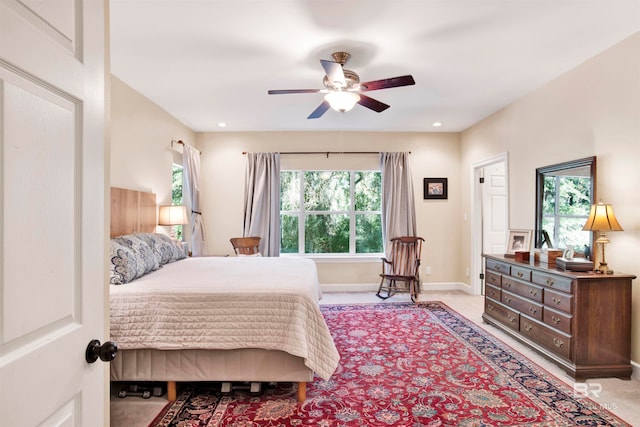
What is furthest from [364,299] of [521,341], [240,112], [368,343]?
[240,112]

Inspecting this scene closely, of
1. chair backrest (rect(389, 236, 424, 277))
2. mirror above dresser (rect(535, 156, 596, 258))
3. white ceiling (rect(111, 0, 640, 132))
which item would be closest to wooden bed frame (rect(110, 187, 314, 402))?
white ceiling (rect(111, 0, 640, 132))

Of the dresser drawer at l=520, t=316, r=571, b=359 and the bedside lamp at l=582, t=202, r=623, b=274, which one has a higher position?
the bedside lamp at l=582, t=202, r=623, b=274

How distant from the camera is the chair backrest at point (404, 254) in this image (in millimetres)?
4895

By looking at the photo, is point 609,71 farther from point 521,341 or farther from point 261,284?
point 261,284

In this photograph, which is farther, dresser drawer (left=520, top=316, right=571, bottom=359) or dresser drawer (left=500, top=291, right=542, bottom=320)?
dresser drawer (left=500, top=291, right=542, bottom=320)

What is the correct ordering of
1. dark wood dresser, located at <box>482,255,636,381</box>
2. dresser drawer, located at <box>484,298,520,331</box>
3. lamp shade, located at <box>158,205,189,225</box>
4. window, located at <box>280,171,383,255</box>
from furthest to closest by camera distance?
window, located at <box>280,171,383,255</box> < lamp shade, located at <box>158,205,189,225</box> < dresser drawer, located at <box>484,298,520,331</box> < dark wood dresser, located at <box>482,255,636,381</box>

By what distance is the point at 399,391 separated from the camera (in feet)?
7.50

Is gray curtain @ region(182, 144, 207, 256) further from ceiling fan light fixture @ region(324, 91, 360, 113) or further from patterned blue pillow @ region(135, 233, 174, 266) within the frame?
ceiling fan light fixture @ region(324, 91, 360, 113)

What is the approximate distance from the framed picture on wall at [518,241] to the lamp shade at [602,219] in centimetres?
90

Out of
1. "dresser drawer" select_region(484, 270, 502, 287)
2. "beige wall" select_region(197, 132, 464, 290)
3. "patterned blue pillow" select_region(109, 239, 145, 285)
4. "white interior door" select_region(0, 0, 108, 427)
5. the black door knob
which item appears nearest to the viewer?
"white interior door" select_region(0, 0, 108, 427)

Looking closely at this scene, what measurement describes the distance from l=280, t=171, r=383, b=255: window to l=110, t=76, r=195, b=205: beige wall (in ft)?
5.93

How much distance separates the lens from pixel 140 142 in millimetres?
3496

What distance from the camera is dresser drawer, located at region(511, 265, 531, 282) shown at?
9.68 feet

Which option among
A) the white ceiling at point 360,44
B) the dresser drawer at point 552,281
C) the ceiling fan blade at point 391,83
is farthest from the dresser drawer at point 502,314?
the ceiling fan blade at point 391,83
